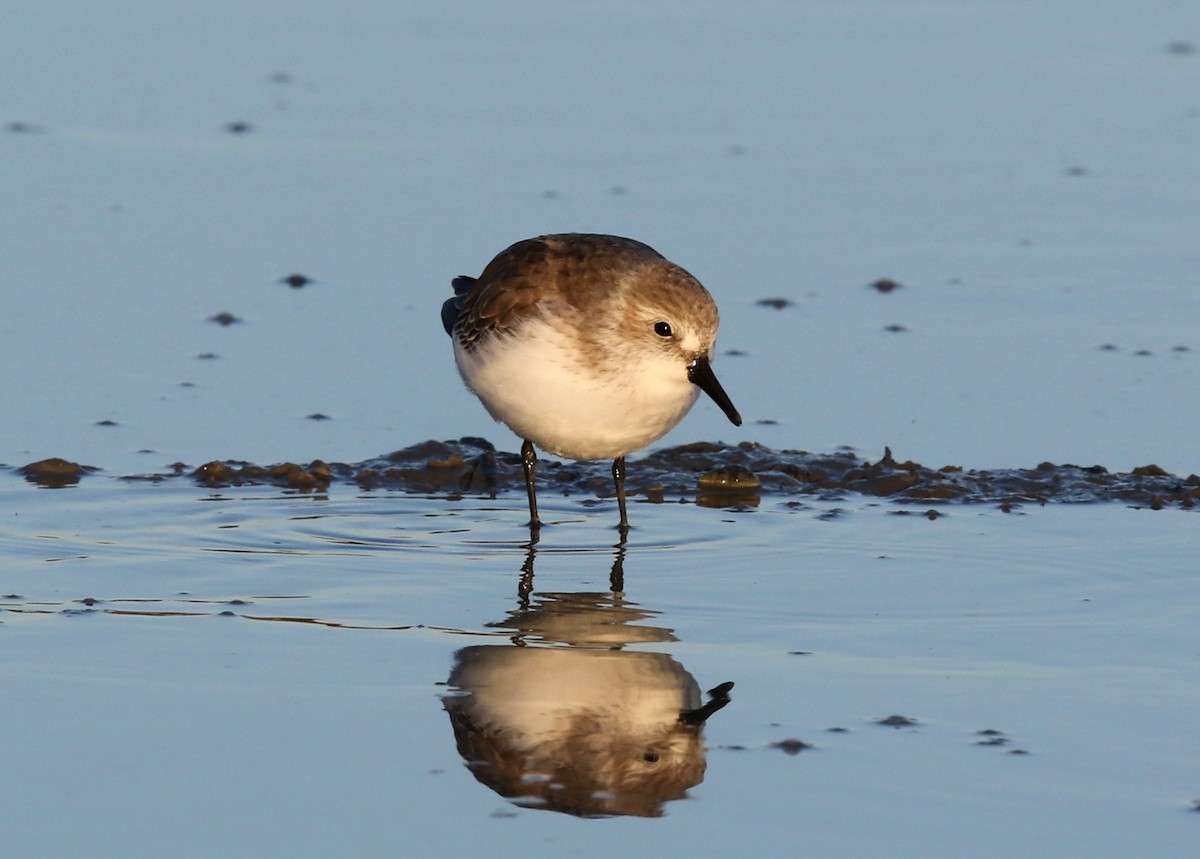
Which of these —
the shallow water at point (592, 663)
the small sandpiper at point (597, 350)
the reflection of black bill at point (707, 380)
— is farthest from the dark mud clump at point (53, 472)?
the reflection of black bill at point (707, 380)

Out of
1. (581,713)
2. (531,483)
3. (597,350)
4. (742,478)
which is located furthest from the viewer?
(742,478)

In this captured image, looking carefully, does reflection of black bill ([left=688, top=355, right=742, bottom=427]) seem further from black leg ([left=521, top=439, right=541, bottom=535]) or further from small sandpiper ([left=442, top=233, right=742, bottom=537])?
black leg ([left=521, top=439, right=541, bottom=535])

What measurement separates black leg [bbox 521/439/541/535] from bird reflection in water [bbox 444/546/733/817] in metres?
0.96

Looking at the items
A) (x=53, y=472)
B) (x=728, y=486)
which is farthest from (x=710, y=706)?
Result: (x=53, y=472)

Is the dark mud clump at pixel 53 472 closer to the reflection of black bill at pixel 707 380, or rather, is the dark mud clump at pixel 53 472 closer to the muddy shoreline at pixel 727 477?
the muddy shoreline at pixel 727 477

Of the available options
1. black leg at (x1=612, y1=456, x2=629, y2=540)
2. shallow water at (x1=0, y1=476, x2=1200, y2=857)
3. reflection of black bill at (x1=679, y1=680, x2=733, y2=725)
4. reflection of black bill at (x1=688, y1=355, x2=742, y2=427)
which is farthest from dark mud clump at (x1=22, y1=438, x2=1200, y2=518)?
reflection of black bill at (x1=679, y1=680, x2=733, y2=725)

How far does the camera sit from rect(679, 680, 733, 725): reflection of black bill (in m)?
4.83

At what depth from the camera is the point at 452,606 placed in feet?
18.9

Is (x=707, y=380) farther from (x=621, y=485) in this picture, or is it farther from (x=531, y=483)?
(x=531, y=483)

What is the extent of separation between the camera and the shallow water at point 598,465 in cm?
441

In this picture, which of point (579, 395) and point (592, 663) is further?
point (579, 395)

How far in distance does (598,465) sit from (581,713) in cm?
295

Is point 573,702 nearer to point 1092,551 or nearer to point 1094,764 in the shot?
point 1094,764

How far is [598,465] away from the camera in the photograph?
7723mm
